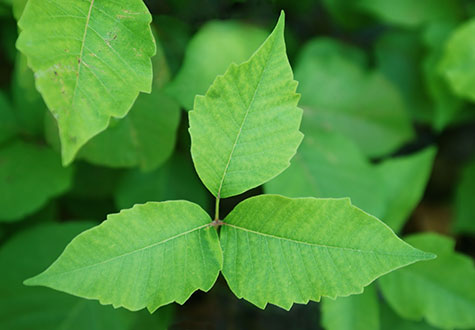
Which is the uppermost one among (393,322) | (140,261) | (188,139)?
(140,261)

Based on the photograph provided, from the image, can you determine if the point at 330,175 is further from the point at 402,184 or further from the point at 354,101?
the point at 354,101

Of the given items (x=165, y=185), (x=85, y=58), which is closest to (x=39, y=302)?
(x=165, y=185)

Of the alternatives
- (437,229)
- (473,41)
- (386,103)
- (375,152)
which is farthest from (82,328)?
(437,229)

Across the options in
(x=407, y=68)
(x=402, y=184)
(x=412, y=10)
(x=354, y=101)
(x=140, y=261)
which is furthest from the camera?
(x=407, y=68)

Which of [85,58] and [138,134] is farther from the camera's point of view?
[138,134]

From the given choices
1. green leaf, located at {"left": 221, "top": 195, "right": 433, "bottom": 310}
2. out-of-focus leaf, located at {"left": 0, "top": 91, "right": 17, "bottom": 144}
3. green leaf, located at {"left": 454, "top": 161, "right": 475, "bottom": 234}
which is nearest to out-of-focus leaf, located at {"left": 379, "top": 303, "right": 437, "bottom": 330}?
green leaf, located at {"left": 454, "top": 161, "right": 475, "bottom": 234}

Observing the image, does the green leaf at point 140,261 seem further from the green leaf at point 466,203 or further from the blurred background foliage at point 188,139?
the green leaf at point 466,203

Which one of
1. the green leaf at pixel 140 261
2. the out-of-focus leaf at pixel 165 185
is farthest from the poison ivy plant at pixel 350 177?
the green leaf at pixel 140 261
